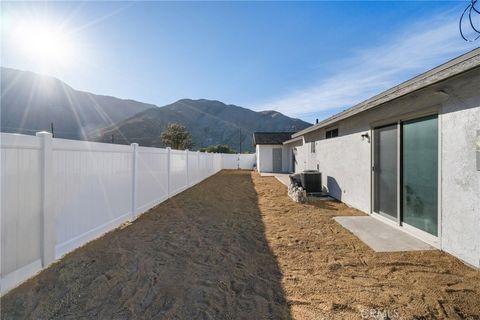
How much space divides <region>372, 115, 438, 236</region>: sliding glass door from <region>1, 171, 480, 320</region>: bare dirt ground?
995 mm

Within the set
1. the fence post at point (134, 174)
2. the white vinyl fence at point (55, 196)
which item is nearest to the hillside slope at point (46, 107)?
the fence post at point (134, 174)

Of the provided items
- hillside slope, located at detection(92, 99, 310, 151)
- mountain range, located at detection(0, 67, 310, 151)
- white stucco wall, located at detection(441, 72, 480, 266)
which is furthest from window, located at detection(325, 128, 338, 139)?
hillside slope, located at detection(92, 99, 310, 151)

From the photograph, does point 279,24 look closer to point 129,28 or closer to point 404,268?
point 129,28

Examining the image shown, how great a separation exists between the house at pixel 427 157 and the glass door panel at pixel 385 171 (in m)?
0.02

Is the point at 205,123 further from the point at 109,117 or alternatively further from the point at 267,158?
the point at 267,158

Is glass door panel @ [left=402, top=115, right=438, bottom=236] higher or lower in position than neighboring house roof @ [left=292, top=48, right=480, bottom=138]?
lower

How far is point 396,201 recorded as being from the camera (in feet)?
17.1

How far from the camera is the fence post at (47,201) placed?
2902 mm

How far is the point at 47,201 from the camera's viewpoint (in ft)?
9.68

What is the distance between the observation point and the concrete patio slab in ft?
13.2

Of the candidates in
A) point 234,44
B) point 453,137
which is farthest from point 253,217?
point 234,44

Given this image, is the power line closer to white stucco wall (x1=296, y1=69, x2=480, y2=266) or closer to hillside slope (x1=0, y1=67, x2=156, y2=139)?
white stucco wall (x1=296, y1=69, x2=480, y2=266)

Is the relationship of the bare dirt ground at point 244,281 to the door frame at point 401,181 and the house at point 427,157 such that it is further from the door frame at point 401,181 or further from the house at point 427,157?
the house at point 427,157

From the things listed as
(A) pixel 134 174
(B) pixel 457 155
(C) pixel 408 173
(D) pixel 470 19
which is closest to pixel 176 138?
(A) pixel 134 174
